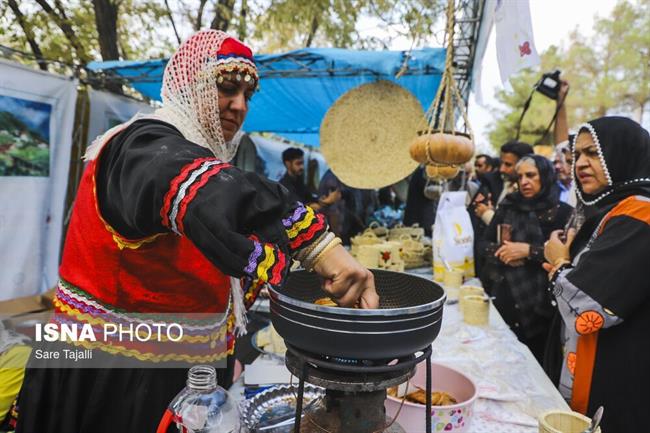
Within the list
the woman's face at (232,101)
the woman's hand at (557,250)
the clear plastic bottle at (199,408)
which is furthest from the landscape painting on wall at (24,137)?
the woman's hand at (557,250)

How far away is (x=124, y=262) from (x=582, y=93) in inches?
1285

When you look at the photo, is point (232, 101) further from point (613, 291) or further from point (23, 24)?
point (23, 24)

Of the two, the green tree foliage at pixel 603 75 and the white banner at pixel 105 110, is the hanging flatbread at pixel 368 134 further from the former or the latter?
the green tree foliage at pixel 603 75

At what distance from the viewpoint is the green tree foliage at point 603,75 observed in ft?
78.4

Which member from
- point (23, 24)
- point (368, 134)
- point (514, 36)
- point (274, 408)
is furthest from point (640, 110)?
point (274, 408)

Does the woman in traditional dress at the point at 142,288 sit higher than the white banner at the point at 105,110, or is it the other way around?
the white banner at the point at 105,110

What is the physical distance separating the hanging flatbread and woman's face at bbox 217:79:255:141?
7.78 feet

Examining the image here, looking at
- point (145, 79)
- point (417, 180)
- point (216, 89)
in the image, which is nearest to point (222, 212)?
point (216, 89)

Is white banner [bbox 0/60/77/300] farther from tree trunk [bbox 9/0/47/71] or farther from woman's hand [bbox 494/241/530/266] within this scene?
woman's hand [bbox 494/241/530/266]

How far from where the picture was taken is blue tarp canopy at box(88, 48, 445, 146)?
3793 mm

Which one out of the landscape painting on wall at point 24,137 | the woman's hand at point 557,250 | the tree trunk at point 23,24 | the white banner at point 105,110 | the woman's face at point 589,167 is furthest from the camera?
the tree trunk at point 23,24

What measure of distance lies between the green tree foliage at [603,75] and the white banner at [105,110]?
70.0 ft

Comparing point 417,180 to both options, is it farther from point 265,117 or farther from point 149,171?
point 149,171

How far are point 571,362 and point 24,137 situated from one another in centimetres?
393
